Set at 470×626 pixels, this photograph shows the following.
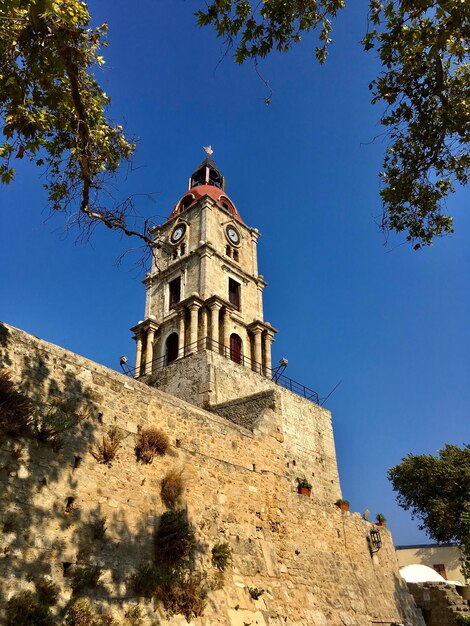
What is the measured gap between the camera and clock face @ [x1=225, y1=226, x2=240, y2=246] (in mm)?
32119

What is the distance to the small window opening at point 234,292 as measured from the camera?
99.9ft

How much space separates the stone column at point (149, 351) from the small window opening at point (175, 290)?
7.21 ft

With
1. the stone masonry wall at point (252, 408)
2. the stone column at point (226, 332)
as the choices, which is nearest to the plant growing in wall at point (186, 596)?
the stone masonry wall at point (252, 408)

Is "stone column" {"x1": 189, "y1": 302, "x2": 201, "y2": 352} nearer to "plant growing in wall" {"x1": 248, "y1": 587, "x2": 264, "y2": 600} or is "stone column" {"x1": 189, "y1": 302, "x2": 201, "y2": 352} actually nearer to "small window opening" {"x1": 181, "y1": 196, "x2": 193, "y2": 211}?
"small window opening" {"x1": 181, "y1": 196, "x2": 193, "y2": 211}

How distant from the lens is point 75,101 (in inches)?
314

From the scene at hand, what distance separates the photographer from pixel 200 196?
111 ft

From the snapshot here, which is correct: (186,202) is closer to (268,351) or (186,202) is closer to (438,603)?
(268,351)

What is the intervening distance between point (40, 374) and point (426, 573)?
21.9 meters

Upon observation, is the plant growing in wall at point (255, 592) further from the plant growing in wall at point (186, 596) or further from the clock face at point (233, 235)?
the clock face at point (233, 235)

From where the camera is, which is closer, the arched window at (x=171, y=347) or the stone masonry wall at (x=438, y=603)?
the stone masonry wall at (x=438, y=603)

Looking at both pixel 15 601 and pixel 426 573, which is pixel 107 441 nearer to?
pixel 15 601

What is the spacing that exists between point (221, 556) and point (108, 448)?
10.7ft

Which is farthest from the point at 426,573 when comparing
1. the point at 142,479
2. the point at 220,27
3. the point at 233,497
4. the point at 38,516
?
the point at 220,27


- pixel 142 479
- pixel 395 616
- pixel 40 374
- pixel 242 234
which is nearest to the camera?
pixel 40 374
